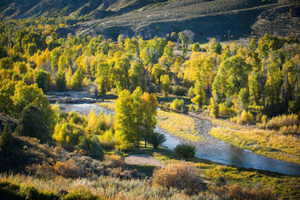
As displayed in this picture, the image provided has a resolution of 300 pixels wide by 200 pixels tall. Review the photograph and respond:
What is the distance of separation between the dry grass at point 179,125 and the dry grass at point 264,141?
4296 millimetres

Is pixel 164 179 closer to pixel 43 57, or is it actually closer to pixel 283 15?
pixel 43 57

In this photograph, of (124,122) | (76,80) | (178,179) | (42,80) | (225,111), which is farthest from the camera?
(76,80)

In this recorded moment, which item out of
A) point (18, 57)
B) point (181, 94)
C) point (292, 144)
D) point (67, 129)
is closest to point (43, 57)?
point (18, 57)

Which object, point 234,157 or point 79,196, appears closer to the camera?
point 79,196

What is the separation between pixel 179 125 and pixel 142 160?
24737mm

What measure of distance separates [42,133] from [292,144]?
3932 cm

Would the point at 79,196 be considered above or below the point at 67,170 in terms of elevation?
above

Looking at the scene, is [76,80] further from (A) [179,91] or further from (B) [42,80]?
(A) [179,91]

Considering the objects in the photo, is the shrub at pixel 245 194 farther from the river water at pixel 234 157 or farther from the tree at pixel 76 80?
the tree at pixel 76 80

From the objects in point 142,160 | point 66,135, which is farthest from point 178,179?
point 66,135

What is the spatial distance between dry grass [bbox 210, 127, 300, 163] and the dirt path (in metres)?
19.1

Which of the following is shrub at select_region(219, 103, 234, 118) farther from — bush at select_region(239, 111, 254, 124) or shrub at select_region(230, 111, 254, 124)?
bush at select_region(239, 111, 254, 124)

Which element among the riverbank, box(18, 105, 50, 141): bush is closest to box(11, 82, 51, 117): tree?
box(18, 105, 50, 141): bush

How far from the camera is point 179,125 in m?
60.2
